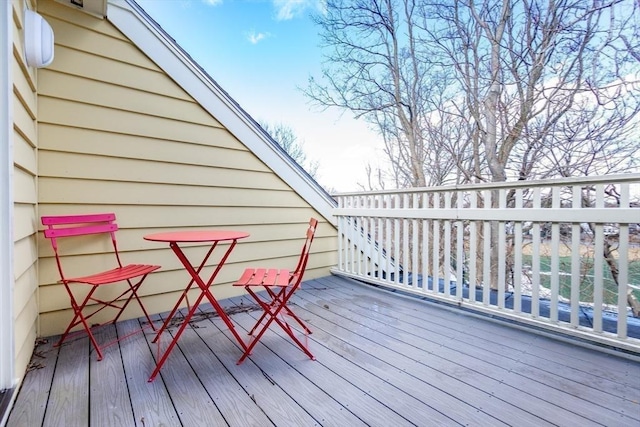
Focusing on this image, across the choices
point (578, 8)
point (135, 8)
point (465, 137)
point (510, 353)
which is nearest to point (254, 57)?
point (135, 8)

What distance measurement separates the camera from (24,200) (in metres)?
1.62

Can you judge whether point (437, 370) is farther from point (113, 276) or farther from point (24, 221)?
point (24, 221)

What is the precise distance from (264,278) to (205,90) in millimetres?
1974

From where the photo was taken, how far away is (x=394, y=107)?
5824mm

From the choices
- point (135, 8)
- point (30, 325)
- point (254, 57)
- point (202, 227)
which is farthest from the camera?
point (254, 57)

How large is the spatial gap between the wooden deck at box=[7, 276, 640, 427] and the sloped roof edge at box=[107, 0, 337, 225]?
1.82m

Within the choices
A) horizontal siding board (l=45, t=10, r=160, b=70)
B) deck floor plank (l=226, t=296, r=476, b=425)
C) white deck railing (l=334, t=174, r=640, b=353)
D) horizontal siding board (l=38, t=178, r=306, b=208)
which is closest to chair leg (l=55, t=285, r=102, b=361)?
horizontal siding board (l=38, t=178, r=306, b=208)

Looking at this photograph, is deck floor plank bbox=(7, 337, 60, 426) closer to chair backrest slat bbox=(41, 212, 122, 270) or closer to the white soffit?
chair backrest slat bbox=(41, 212, 122, 270)

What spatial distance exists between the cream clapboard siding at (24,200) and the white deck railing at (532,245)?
277 centimetres

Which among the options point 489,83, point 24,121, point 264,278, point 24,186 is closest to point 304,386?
point 264,278

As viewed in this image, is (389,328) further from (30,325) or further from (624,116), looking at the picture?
(624,116)

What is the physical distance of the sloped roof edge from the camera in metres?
2.42

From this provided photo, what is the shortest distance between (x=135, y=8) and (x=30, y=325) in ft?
8.19

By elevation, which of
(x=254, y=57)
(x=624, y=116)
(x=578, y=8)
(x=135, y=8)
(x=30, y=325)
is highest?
(x=254, y=57)
